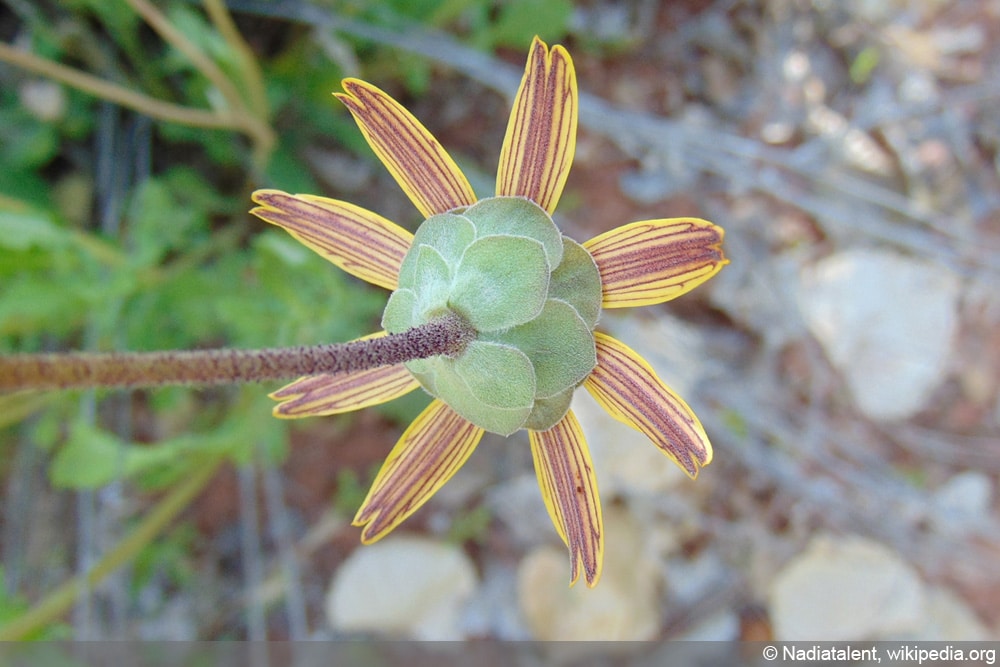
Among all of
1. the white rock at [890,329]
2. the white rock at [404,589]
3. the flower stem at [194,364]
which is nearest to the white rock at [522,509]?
the white rock at [404,589]

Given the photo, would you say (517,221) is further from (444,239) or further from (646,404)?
(646,404)

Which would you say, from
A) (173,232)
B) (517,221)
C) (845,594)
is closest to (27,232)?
(173,232)

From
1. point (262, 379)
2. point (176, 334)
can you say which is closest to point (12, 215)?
point (176, 334)

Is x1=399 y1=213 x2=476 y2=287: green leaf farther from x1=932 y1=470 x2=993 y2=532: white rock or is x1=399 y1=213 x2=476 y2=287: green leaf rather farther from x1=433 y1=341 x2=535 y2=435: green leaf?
x1=932 y1=470 x2=993 y2=532: white rock

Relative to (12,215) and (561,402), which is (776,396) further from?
(12,215)

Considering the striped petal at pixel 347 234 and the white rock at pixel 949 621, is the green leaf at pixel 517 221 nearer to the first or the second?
the striped petal at pixel 347 234

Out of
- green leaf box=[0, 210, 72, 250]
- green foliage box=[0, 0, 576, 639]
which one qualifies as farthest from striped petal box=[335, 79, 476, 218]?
green leaf box=[0, 210, 72, 250]
